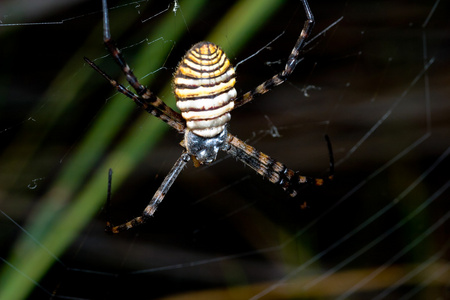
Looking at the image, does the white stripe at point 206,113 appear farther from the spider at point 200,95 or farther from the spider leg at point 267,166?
the spider leg at point 267,166

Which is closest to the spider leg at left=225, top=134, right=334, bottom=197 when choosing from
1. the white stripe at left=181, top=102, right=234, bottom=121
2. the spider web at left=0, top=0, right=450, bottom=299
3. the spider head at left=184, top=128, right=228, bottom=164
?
the spider head at left=184, top=128, right=228, bottom=164

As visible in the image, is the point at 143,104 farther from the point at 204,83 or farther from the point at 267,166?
the point at 267,166

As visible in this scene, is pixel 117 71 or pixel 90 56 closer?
pixel 90 56

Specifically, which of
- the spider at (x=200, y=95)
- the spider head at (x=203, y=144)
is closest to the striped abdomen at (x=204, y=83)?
the spider at (x=200, y=95)

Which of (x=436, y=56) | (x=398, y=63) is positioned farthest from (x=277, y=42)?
(x=436, y=56)

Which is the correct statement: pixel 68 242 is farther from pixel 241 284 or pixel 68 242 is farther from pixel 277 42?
pixel 277 42
